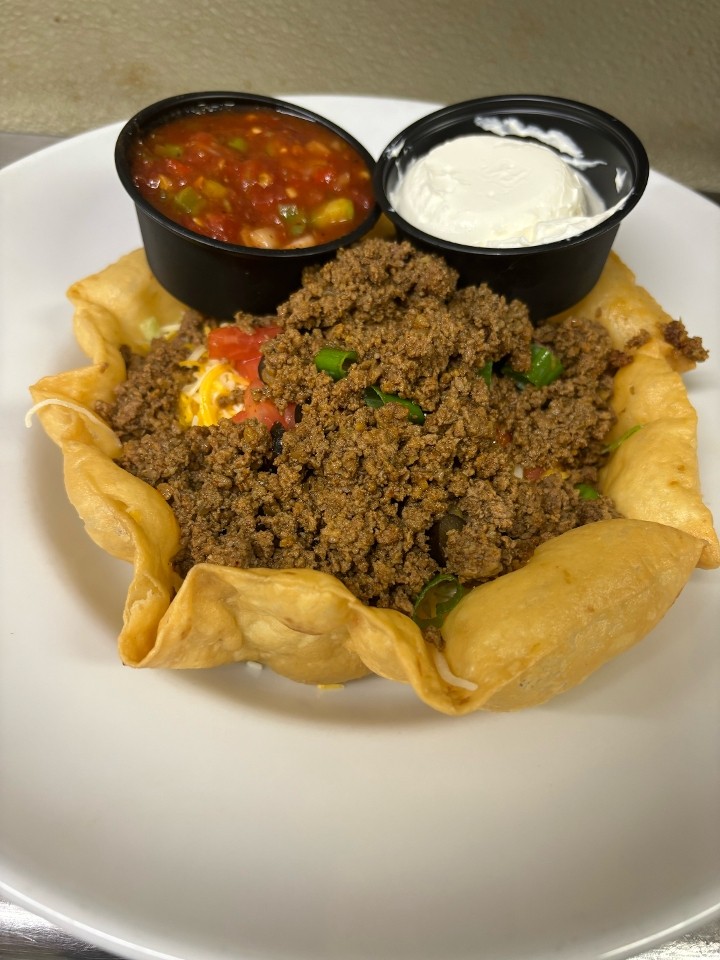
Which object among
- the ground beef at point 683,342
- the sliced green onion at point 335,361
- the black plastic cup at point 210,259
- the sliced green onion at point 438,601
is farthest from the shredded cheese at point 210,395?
the ground beef at point 683,342

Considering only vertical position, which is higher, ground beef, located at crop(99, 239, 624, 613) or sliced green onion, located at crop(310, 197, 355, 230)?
sliced green onion, located at crop(310, 197, 355, 230)

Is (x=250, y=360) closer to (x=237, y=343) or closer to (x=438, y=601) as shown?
(x=237, y=343)

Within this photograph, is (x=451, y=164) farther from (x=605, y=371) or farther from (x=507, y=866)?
(x=507, y=866)

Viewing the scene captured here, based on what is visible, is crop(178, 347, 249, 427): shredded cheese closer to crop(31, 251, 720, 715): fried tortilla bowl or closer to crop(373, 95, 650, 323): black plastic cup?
crop(31, 251, 720, 715): fried tortilla bowl

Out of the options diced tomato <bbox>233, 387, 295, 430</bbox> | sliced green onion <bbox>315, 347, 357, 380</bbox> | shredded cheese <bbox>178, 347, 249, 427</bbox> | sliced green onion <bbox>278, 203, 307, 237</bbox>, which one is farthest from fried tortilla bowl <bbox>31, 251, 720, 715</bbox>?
sliced green onion <bbox>278, 203, 307, 237</bbox>

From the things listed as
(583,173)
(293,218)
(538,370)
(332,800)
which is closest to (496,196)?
(583,173)

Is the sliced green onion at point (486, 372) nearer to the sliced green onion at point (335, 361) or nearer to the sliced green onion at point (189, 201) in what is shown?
the sliced green onion at point (335, 361)
